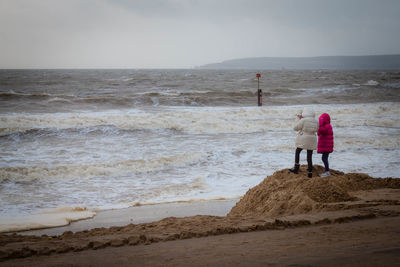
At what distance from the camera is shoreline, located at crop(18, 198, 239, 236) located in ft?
18.0

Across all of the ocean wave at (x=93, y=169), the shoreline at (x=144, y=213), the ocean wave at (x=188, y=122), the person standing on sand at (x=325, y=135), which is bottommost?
the shoreline at (x=144, y=213)

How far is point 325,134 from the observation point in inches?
281

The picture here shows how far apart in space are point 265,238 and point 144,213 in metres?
2.93

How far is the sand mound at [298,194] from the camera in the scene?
4.98 m

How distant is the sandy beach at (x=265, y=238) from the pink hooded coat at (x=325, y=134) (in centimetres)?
158

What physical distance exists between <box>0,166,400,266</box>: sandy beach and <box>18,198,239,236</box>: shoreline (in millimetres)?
728

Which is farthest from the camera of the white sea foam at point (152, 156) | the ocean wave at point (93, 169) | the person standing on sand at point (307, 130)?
the ocean wave at point (93, 169)

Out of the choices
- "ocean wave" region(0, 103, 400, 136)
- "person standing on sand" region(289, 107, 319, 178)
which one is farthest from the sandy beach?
"ocean wave" region(0, 103, 400, 136)

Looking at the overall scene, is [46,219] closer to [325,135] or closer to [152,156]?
[152,156]

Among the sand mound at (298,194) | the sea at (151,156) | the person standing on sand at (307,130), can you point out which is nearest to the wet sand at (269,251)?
the sand mound at (298,194)

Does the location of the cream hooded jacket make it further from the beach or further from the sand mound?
the sand mound

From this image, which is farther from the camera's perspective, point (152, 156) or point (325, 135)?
point (152, 156)

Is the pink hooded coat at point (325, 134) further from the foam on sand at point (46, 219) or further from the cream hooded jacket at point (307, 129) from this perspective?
the foam on sand at point (46, 219)

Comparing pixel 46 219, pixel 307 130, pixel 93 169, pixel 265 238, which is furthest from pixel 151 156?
pixel 265 238
